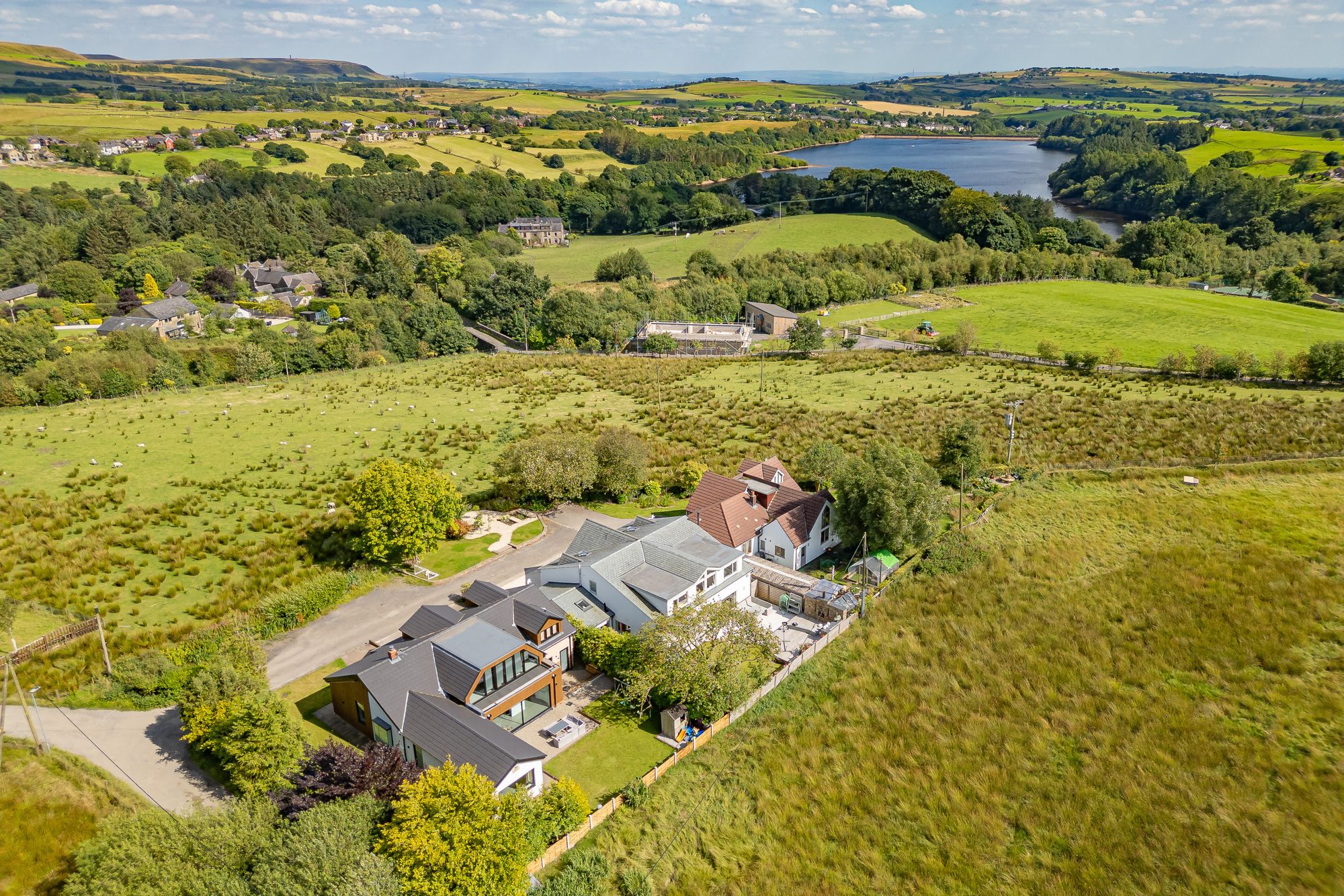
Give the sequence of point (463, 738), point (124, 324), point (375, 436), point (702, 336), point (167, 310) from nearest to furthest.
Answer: point (463, 738)
point (375, 436)
point (124, 324)
point (702, 336)
point (167, 310)

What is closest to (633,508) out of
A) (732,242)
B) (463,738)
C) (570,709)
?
(570,709)

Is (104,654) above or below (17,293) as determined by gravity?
below

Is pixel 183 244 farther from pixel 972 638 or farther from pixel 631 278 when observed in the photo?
pixel 972 638

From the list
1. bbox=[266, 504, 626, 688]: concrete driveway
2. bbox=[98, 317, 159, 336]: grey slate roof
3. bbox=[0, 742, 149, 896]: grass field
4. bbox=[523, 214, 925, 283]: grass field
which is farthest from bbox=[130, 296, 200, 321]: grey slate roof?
bbox=[0, 742, 149, 896]: grass field

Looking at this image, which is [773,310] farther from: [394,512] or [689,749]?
[689,749]

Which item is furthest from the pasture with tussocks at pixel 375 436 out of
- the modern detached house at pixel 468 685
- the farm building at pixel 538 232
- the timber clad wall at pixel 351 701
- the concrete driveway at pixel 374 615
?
the farm building at pixel 538 232
